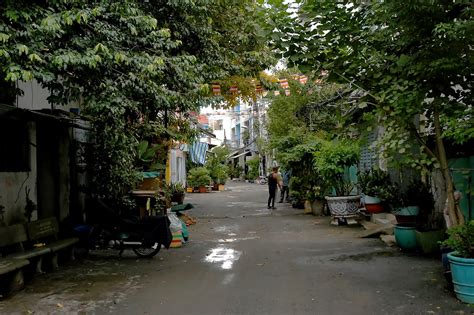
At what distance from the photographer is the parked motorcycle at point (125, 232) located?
952cm

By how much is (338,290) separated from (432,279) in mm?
1566

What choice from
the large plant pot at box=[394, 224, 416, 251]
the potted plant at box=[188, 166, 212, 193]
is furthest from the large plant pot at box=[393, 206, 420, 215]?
the potted plant at box=[188, 166, 212, 193]

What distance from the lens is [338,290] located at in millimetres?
6793

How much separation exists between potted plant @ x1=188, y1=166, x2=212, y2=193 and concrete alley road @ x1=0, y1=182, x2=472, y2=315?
2149 cm

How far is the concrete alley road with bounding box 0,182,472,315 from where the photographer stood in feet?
20.0

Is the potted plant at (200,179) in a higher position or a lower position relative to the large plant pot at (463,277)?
higher

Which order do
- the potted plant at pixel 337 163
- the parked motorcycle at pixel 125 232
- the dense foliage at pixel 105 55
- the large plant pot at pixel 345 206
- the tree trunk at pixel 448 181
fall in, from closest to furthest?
1. the dense foliage at pixel 105 55
2. the tree trunk at pixel 448 181
3. the parked motorcycle at pixel 125 232
4. the large plant pot at pixel 345 206
5. the potted plant at pixel 337 163

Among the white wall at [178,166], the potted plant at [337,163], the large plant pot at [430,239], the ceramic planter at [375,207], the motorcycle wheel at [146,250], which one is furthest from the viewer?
the white wall at [178,166]

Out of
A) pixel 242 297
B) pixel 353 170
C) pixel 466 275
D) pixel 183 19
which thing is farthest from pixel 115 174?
pixel 353 170

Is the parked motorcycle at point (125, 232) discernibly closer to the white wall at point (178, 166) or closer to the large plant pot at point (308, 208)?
the large plant pot at point (308, 208)

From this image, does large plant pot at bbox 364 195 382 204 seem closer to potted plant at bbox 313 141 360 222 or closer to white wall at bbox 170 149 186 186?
potted plant at bbox 313 141 360 222

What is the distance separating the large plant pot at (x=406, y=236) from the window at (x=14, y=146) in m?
7.51

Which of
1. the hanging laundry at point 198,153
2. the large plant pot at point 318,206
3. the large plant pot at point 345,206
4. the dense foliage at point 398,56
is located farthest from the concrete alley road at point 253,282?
the hanging laundry at point 198,153

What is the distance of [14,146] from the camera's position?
30.3ft
